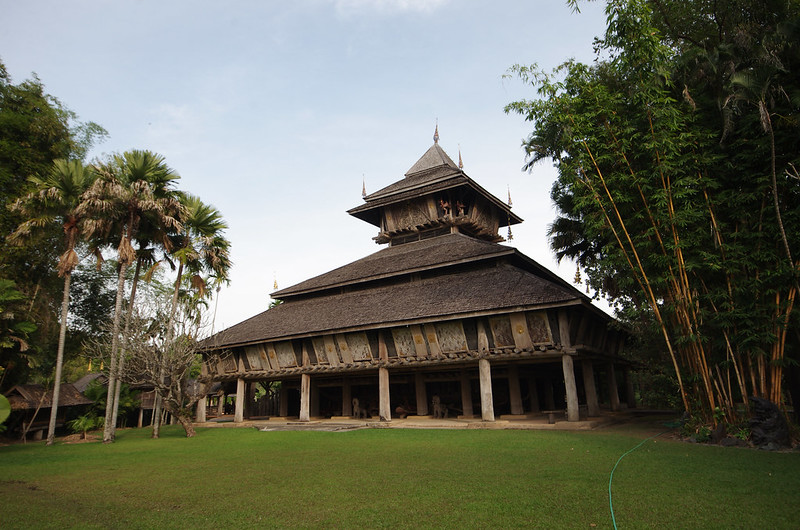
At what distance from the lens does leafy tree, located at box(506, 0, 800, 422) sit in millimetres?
10352

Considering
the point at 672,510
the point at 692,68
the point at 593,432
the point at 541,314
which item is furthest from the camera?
the point at 541,314

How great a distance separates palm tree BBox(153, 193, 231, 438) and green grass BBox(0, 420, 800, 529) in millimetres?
9954

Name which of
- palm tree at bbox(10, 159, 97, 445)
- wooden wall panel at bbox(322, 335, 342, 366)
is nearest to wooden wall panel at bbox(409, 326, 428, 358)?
wooden wall panel at bbox(322, 335, 342, 366)

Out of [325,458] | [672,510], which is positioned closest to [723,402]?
[672,510]

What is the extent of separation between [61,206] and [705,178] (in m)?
22.0

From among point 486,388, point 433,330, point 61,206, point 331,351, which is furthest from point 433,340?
point 61,206

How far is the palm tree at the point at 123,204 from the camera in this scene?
17.5m

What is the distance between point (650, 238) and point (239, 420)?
2020 centimetres

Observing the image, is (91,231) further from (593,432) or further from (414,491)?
(593,432)

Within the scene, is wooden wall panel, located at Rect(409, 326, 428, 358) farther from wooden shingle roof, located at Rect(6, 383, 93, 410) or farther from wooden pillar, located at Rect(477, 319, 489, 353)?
wooden shingle roof, located at Rect(6, 383, 93, 410)

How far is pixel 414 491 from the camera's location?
696 cm

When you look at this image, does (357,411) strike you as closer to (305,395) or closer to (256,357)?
(305,395)

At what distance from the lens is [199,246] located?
2283cm

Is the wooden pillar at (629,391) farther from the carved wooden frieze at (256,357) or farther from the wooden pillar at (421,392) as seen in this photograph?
the carved wooden frieze at (256,357)
